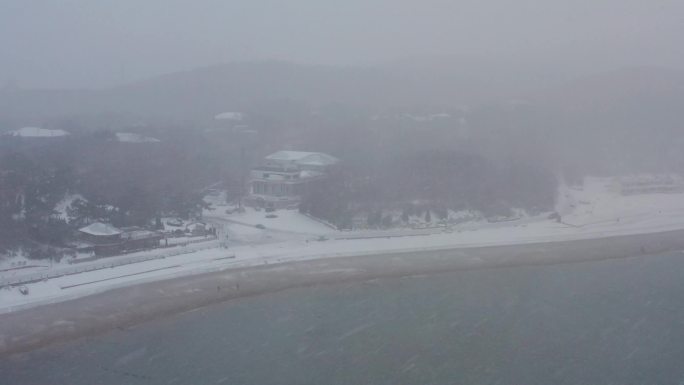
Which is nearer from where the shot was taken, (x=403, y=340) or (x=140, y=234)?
(x=403, y=340)

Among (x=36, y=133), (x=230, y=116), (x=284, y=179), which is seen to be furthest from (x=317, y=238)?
(x=230, y=116)

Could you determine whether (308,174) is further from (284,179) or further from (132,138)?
(132,138)

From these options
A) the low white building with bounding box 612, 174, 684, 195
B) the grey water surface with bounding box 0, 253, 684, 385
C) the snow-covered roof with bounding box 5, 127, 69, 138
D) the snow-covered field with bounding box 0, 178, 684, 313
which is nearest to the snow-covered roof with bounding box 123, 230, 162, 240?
the snow-covered field with bounding box 0, 178, 684, 313

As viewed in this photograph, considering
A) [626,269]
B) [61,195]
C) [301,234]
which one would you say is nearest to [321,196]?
[301,234]

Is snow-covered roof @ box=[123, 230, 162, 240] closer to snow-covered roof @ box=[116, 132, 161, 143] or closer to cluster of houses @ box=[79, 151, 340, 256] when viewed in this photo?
cluster of houses @ box=[79, 151, 340, 256]

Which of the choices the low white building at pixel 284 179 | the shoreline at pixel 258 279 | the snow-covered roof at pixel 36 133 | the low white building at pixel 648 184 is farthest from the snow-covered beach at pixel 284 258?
the snow-covered roof at pixel 36 133

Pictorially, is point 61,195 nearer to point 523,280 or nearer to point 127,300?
point 127,300

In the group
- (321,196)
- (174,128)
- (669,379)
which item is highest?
(174,128)
